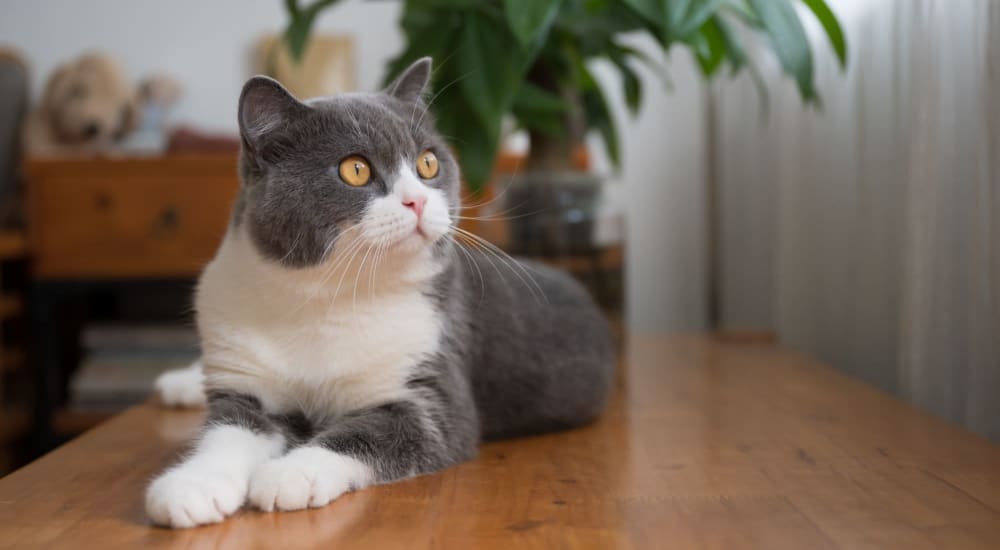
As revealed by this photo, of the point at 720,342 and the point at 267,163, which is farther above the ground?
the point at 267,163

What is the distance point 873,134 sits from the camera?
1.54m

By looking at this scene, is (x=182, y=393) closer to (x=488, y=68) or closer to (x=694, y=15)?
(x=488, y=68)

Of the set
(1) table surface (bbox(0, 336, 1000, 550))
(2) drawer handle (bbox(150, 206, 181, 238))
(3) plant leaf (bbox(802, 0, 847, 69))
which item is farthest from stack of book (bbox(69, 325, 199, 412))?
(3) plant leaf (bbox(802, 0, 847, 69))

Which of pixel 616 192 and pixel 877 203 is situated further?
pixel 616 192

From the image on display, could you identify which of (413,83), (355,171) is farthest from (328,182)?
(413,83)

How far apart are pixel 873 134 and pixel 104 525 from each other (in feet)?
4.36

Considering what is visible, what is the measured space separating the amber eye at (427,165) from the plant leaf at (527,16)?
0.96 ft

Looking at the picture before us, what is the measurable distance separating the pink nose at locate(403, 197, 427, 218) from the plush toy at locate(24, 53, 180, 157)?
6.64 ft

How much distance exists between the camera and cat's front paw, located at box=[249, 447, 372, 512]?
2.73 ft

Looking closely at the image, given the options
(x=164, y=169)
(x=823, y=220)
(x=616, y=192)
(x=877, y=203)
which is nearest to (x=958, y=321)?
(x=877, y=203)

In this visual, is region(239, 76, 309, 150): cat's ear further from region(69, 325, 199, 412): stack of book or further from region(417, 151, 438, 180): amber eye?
region(69, 325, 199, 412): stack of book

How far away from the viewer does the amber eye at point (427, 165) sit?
1.04 metres

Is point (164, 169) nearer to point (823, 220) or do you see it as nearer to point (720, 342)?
point (720, 342)

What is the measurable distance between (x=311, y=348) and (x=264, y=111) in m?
0.27
